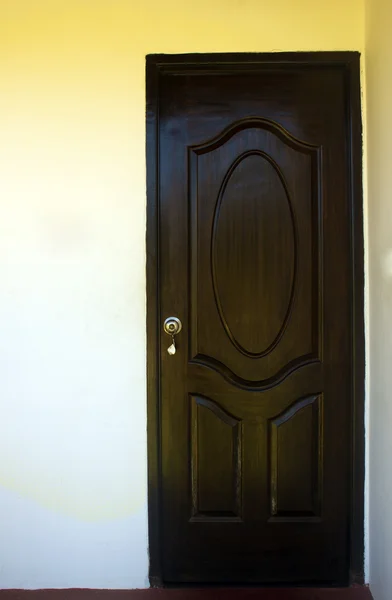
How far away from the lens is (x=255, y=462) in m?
1.91

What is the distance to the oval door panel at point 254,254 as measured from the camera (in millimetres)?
1903

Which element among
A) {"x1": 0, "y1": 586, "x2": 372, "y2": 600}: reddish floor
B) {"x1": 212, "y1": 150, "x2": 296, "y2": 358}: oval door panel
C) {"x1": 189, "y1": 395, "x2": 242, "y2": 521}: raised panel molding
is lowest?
{"x1": 0, "y1": 586, "x2": 372, "y2": 600}: reddish floor

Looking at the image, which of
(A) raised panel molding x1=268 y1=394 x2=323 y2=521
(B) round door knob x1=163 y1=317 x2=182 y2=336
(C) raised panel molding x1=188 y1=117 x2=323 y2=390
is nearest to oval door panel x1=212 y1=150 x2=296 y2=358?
(C) raised panel molding x1=188 y1=117 x2=323 y2=390

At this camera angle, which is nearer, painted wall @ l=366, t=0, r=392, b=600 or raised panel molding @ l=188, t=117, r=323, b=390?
painted wall @ l=366, t=0, r=392, b=600

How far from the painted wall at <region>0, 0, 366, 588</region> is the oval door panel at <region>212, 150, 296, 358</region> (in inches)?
13.2

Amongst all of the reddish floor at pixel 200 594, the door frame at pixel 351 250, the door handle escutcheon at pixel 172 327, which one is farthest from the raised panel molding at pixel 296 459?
the door handle escutcheon at pixel 172 327

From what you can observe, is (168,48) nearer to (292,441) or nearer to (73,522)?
(292,441)

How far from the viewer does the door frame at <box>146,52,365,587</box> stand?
1.86 m

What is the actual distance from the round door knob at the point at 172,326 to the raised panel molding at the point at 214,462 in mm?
280

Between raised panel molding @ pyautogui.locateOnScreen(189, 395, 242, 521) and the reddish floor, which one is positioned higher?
raised panel molding @ pyautogui.locateOnScreen(189, 395, 242, 521)

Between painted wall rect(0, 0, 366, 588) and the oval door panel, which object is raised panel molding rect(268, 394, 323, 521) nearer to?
the oval door panel

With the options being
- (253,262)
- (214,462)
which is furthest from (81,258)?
(214,462)

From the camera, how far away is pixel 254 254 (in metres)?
1.90

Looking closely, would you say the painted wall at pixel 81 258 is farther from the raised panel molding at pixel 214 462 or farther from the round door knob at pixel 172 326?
the raised panel molding at pixel 214 462
